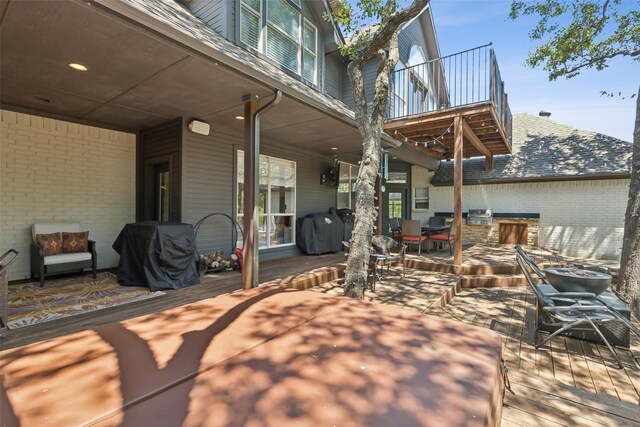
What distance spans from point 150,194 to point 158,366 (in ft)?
17.4

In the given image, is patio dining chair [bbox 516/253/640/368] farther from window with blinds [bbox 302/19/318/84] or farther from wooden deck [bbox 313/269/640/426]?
window with blinds [bbox 302/19/318/84]

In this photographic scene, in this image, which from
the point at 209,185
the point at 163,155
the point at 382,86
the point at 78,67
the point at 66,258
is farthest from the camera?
the point at 209,185

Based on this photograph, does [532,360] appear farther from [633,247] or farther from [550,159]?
[550,159]

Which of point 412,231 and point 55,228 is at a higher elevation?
point 55,228

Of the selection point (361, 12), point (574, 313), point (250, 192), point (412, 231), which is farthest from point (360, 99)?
point (412, 231)

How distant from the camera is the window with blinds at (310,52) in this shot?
686 centimetres

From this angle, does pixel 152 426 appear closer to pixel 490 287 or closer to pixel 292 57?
pixel 490 287

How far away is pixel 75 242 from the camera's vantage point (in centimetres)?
461

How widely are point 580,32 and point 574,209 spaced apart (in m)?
4.90

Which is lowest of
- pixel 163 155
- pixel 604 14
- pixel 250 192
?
pixel 250 192

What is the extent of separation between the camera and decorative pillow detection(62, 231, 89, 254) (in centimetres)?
453

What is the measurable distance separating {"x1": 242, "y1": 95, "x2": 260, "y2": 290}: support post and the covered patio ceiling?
0.28m

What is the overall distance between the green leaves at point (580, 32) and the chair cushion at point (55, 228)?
34.0ft

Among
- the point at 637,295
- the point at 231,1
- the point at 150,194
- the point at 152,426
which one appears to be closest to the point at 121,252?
the point at 150,194
